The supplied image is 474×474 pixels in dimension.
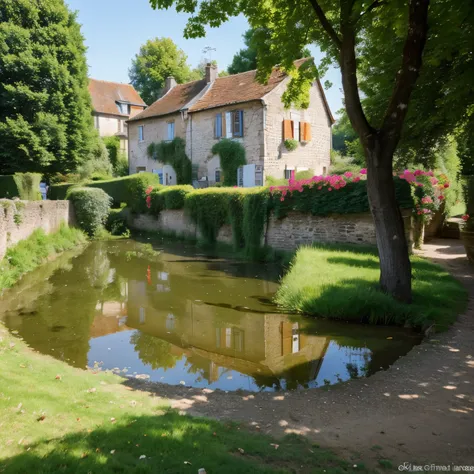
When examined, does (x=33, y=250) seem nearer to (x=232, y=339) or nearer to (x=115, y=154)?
(x=232, y=339)

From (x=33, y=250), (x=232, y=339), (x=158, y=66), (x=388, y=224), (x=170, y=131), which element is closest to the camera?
(x=232, y=339)

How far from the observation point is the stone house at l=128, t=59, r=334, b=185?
2603 centimetres

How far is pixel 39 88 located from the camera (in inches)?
1080

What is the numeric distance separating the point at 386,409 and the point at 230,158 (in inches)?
912

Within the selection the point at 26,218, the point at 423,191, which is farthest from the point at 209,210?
the point at 423,191

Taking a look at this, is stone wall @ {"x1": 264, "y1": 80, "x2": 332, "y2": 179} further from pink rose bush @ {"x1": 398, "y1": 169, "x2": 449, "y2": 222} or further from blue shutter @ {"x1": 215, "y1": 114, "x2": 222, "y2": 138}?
pink rose bush @ {"x1": 398, "y1": 169, "x2": 449, "y2": 222}

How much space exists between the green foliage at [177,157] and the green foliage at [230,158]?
3.32 meters

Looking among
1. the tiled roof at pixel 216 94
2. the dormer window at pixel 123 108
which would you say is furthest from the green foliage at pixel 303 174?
the dormer window at pixel 123 108

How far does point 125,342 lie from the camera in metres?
7.90

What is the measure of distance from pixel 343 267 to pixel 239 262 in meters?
6.13

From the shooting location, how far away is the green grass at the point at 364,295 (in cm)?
813

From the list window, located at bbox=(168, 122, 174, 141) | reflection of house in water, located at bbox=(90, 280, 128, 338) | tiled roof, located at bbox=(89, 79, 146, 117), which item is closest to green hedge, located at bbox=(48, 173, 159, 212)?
window, located at bbox=(168, 122, 174, 141)

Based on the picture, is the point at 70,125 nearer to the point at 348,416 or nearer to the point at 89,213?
the point at 89,213

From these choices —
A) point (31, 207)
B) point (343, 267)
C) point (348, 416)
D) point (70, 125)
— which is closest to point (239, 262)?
point (343, 267)
